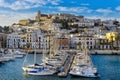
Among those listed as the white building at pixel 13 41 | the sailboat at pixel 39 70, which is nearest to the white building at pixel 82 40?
the white building at pixel 13 41

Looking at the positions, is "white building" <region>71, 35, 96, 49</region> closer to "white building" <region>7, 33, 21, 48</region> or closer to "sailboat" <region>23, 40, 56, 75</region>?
"white building" <region>7, 33, 21, 48</region>

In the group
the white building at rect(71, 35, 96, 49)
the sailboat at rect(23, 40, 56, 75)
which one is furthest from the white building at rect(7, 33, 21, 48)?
the sailboat at rect(23, 40, 56, 75)

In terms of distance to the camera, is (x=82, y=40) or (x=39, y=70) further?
(x=82, y=40)

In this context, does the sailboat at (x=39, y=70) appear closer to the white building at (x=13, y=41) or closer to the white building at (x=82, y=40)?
the white building at (x=82, y=40)

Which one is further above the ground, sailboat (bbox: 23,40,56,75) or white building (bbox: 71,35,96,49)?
white building (bbox: 71,35,96,49)

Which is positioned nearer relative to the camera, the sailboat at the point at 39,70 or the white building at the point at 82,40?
the sailboat at the point at 39,70

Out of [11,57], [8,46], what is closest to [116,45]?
[8,46]

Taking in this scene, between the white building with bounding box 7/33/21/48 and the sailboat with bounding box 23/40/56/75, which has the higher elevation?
the white building with bounding box 7/33/21/48

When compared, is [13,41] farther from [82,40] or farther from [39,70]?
[39,70]

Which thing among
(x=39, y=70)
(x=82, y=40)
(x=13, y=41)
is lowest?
(x=39, y=70)

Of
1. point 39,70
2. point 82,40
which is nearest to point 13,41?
point 82,40

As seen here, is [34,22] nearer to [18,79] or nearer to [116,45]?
[116,45]

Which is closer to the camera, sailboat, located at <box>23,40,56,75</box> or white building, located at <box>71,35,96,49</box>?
sailboat, located at <box>23,40,56,75</box>

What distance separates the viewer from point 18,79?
93.9 ft
